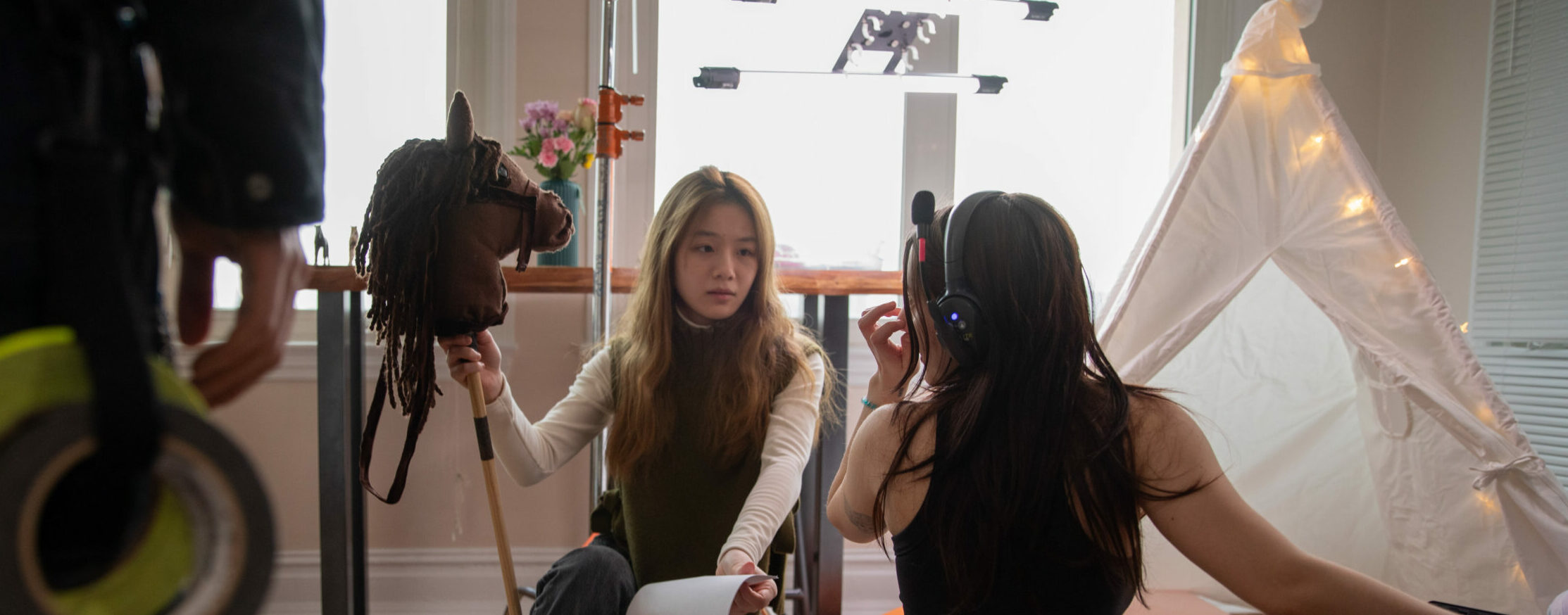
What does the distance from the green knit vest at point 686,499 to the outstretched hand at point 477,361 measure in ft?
1.06

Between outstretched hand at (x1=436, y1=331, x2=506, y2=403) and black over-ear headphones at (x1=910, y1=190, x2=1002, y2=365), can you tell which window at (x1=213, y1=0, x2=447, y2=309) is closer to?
outstretched hand at (x1=436, y1=331, x2=506, y2=403)

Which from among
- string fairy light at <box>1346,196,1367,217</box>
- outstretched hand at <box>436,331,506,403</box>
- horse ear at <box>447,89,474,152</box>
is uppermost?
horse ear at <box>447,89,474,152</box>

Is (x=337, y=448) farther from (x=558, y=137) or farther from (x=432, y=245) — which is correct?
(x=432, y=245)

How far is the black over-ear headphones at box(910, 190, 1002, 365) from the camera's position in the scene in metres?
0.83

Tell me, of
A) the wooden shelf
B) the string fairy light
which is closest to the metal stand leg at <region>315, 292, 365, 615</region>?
the wooden shelf

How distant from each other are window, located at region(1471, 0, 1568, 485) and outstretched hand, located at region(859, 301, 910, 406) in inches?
72.5

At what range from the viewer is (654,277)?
58.9 inches

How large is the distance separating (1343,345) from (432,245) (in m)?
1.97

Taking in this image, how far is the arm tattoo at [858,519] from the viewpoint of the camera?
3.12ft

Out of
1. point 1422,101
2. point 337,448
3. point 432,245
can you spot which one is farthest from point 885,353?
point 1422,101

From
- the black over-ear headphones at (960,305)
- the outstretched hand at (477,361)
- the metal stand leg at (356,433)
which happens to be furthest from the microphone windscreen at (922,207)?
the metal stand leg at (356,433)

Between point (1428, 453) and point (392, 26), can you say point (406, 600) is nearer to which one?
point (392, 26)

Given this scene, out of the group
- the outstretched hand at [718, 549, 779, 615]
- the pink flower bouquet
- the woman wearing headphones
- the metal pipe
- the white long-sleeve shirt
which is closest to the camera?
the woman wearing headphones

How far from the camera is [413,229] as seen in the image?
93cm
